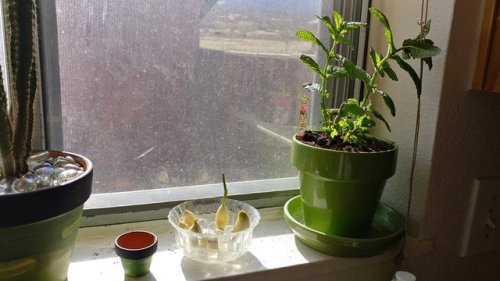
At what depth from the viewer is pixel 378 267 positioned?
0.68 metres

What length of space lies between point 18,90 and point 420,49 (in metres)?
0.53

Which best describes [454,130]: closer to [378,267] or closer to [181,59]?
[378,267]

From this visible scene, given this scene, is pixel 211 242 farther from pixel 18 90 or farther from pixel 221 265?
pixel 18 90

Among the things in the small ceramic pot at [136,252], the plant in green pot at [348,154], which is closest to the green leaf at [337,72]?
the plant in green pot at [348,154]

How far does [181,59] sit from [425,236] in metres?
0.51

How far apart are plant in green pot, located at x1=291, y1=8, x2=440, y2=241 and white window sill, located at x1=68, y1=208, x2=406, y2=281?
51mm

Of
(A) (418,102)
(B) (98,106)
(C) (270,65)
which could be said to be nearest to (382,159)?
(A) (418,102)

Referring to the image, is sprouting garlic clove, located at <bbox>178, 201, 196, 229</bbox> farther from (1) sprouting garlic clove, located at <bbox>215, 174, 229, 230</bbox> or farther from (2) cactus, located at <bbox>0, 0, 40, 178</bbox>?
(2) cactus, located at <bbox>0, 0, 40, 178</bbox>

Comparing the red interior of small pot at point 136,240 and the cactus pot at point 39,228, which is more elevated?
the cactus pot at point 39,228

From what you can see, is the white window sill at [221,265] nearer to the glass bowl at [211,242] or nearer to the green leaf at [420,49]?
the glass bowl at [211,242]

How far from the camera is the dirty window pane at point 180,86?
2.08 feet

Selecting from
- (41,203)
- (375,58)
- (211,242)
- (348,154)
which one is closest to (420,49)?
(375,58)

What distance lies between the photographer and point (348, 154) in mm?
580

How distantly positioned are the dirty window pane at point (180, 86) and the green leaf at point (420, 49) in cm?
21
